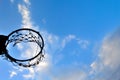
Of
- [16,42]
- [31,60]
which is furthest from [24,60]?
[16,42]

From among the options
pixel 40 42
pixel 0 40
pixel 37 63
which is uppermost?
pixel 0 40

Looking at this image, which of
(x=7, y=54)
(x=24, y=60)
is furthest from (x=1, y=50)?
(x=24, y=60)

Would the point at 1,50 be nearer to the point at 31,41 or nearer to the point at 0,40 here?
the point at 0,40

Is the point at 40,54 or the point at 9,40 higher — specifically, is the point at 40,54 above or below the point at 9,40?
below

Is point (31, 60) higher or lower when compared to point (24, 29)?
lower

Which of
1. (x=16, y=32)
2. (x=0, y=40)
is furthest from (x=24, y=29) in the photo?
(x=0, y=40)

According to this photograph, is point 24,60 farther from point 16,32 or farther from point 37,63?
point 16,32

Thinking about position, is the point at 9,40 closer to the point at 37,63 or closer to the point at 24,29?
the point at 24,29
